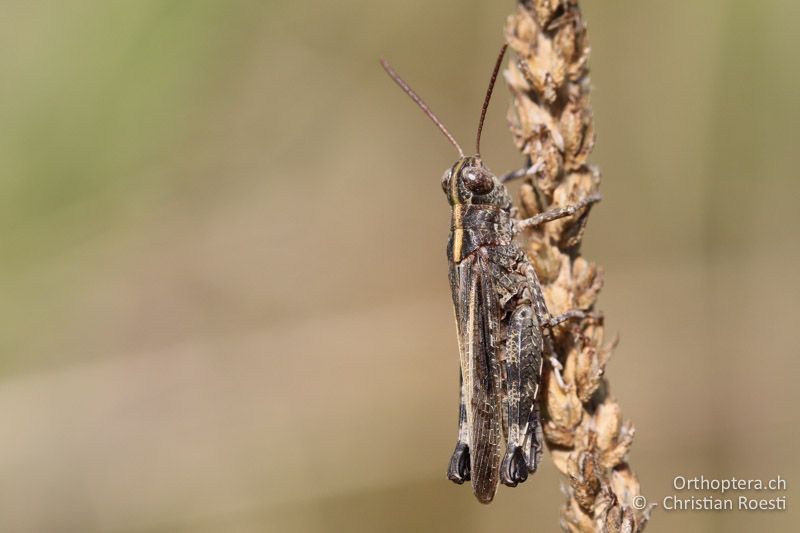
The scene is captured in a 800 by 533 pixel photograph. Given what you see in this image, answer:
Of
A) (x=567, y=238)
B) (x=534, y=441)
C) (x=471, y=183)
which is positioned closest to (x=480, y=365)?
(x=534, y=441)

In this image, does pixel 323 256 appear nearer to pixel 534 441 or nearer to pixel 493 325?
pixel 493 325

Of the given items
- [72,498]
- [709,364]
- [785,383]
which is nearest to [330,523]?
[72,498]

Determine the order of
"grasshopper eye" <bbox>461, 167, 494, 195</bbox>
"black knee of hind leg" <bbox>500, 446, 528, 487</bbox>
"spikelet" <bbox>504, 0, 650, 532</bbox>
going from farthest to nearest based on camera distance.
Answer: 1. "grasshopper eye" <bbox>461, 167, 494, 195</bbox>
2. "black knee of hind leg" <bbox>500, 446, 528, 487</bbox>
3. "spikelet" <bbox>504, 0, 650, 532</bbox>

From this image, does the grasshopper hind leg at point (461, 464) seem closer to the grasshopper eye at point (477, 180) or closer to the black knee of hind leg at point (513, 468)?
the black knee of hind leg at point (513, 468)

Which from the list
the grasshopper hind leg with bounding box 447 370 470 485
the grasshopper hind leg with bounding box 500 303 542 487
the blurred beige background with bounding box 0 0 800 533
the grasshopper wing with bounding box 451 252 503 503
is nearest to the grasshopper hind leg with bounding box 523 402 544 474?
the grasshopper hind leg with bounding box 500 303 542 487

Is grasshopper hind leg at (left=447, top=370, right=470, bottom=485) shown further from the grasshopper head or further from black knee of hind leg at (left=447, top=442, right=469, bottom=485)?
the grasshopper head

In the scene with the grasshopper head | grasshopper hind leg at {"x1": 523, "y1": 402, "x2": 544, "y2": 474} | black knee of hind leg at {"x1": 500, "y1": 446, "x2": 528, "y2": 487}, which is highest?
the grasshopper head

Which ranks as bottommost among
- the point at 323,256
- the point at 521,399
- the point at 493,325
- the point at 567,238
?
the point at 521,399
